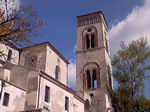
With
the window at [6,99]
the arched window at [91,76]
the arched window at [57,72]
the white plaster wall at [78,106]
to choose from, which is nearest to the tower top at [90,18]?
the arched window at [91,76]

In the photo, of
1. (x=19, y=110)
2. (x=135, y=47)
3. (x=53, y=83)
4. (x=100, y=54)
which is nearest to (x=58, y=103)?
(x=53, y=83)

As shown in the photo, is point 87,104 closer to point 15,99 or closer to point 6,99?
point 15,99

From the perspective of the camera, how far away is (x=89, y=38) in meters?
40.7

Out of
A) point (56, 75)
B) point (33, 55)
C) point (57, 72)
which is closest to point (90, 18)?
point (57, 72)

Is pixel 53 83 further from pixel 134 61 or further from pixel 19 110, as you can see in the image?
pixel 134 61

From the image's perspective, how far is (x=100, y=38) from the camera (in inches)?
1560

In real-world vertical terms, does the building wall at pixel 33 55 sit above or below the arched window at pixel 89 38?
below

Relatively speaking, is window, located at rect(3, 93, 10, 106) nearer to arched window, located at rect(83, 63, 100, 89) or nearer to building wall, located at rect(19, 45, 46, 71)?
building wall, located at rect(19, 45, 46, 71)

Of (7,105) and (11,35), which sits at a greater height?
(11,35)

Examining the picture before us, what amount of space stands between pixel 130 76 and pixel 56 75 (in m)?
10.2

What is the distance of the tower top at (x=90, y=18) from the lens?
41156mm

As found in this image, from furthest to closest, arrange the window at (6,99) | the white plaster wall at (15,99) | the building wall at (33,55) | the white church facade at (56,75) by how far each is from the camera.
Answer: the building wall at (33,55)
the white church facade at (56,75)
the white plaster wall at (15,99)
the window at (6,99)

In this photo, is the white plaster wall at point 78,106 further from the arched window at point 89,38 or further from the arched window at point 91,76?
the arched window at point 89,38

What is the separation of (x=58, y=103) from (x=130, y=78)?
22.0ft
